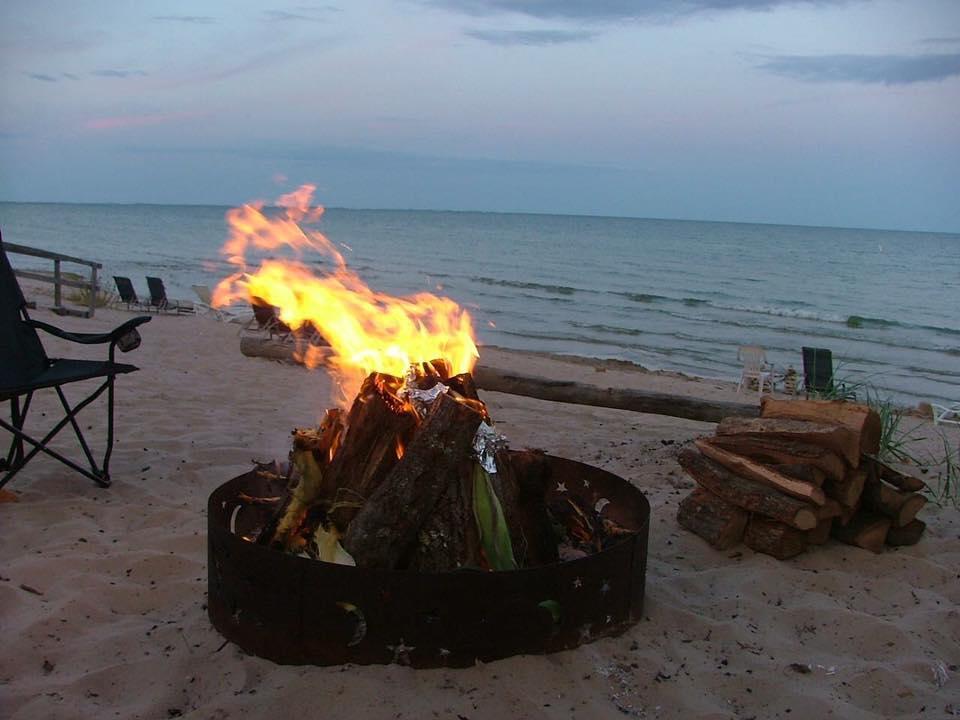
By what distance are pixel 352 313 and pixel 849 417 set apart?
2393 millimetres

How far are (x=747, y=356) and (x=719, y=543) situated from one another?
8.97m

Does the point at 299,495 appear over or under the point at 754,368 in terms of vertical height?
over

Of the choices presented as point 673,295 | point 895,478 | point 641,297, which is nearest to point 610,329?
point 641,297

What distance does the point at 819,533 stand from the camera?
3.81 metres

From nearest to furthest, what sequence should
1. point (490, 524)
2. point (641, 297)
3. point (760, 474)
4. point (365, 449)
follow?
point (490, 524), point (365, 449), point (760, 474), point (641, 297)

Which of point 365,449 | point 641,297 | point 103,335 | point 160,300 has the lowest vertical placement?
point 160,300

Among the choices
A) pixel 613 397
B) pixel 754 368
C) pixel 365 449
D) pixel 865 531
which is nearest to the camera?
pixel 365 449

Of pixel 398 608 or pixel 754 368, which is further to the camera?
pixel 754 368

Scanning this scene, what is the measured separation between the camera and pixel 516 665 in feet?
8.72

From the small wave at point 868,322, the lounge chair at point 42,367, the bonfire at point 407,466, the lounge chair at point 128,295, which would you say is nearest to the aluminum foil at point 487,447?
the bonfire at point 407,466

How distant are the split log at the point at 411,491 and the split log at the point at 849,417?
1904mm

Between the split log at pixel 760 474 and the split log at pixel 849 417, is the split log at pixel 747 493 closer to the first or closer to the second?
the split log at pixel 760 474

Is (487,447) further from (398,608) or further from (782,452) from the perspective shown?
(782,452)

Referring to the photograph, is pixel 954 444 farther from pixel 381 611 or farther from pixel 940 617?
pixel 381 611
